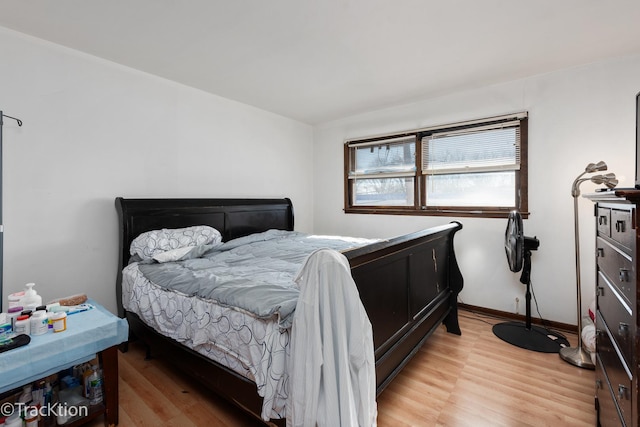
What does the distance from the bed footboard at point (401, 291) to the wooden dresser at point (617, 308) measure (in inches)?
36.0

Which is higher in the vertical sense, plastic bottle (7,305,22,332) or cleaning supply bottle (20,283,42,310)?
cleaning supply bottle (20,283,42,310)

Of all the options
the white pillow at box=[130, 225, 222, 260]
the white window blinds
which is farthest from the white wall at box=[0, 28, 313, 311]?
the white window blinds

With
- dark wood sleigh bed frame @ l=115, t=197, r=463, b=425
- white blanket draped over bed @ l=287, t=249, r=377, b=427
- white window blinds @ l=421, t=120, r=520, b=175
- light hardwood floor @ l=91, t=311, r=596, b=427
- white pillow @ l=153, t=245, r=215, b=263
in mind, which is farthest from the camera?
white window blinds @ l=421, t=120, r=520, b=175

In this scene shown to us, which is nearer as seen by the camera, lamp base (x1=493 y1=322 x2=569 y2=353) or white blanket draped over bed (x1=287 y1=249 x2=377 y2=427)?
white blanket draped over bed (x1=287 y1=249 x2=377 y2=427)

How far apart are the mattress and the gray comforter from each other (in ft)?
0.09

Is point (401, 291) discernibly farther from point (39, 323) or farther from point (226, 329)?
point (39, 323)

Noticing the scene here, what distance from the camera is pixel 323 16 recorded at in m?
1.90

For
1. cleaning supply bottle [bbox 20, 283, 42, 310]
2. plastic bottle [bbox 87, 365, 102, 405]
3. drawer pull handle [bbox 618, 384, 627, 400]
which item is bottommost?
plastic bottle [bbox 87, 365, 102, 405]

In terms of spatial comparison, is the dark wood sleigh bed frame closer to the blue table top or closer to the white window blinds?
the blue table top

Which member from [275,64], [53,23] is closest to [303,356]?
[275,64]

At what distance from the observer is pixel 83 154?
7.86ft

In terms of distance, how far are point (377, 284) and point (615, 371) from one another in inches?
40.4

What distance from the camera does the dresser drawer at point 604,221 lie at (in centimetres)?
133

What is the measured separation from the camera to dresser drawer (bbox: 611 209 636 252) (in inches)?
40.3
